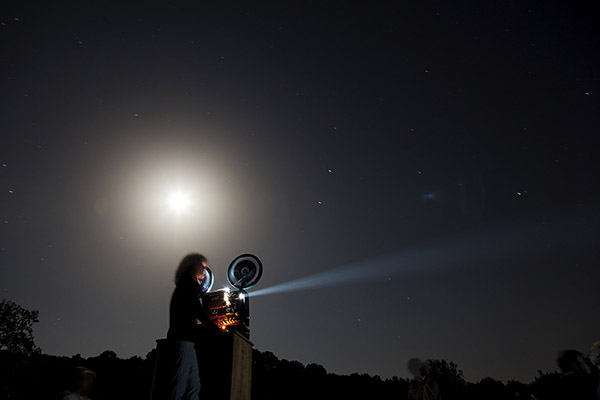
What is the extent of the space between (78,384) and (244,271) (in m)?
3.04

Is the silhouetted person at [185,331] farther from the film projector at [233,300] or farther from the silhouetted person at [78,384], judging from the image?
the silhouetted person at [78,384]

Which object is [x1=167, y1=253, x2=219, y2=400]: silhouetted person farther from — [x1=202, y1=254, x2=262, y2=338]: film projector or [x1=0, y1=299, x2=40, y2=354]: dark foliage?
[x1=0, y1=299, x2=40, y2=354]: dark foliage

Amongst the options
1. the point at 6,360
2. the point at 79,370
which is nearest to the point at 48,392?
the point at 6,360

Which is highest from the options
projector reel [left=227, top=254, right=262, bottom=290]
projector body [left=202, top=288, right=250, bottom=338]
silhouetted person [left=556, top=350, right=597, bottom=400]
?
projector reel [left=227, top=254, right=262, bottom=290]

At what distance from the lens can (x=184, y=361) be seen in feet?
9.75

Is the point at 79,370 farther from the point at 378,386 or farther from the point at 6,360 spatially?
the point at 6,360

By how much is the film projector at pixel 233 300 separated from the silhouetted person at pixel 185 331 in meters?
1.17

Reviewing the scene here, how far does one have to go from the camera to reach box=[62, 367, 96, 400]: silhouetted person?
4320mm

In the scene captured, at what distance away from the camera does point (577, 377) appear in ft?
12.7

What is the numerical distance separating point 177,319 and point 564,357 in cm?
482

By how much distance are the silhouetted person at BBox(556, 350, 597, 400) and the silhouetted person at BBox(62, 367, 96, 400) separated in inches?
242

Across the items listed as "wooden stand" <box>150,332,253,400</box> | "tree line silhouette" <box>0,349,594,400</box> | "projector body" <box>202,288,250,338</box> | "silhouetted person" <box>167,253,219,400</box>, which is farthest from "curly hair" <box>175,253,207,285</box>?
"tree line silhouette" <box>0,349,594,400</box>

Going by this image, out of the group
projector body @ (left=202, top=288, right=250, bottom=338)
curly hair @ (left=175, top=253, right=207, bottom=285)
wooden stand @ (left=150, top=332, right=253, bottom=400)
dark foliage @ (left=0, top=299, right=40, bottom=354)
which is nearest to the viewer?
wooden stand @ (left=150, top=332, right=253, bottom=400)

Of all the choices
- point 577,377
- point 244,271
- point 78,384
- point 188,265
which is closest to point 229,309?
point 244,271
